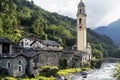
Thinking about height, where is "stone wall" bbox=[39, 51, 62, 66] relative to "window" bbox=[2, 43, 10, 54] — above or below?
below

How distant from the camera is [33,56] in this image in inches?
2660

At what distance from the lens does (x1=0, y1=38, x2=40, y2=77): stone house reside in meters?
59.5

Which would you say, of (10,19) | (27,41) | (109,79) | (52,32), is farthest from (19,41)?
(52,32)

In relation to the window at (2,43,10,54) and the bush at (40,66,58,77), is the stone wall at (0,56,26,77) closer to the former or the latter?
the window at (2,43,10,54)

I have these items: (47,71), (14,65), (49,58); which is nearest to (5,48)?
(14,65)

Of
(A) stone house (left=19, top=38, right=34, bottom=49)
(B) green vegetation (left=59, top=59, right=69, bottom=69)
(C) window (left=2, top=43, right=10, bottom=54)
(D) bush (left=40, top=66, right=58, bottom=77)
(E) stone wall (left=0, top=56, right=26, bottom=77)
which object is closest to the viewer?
(E) stone wall (left=0, top=56, right=26, bottom=77)

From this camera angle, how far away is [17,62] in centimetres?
6147

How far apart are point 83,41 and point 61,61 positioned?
43085 mm

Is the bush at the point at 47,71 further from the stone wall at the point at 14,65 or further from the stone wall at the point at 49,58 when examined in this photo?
the stone wall at the point at 14,65

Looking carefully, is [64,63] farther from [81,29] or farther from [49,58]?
[81,29]

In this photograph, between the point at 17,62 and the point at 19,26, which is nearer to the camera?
the point at 17,62

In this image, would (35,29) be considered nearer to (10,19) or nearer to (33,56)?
(10,19)

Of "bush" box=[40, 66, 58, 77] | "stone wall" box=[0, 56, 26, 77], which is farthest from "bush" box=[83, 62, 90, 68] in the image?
"stone wall" box=[0, 56, 26, 77]

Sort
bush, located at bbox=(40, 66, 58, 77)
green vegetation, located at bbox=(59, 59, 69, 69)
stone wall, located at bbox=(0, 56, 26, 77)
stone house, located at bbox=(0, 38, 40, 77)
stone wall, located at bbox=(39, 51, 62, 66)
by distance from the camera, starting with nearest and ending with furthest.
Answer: stone wall, located at bbox=(0, 56, 26, 77) → stone house, located at bbox=(0, 38, 40, 77) → bush, located at bbox=(40, 66, 58, 77) → stone wall, located at bbox=(39, 51, 62, 66) → green vegetation, located at bbox=(59, 59, 69, 69)
